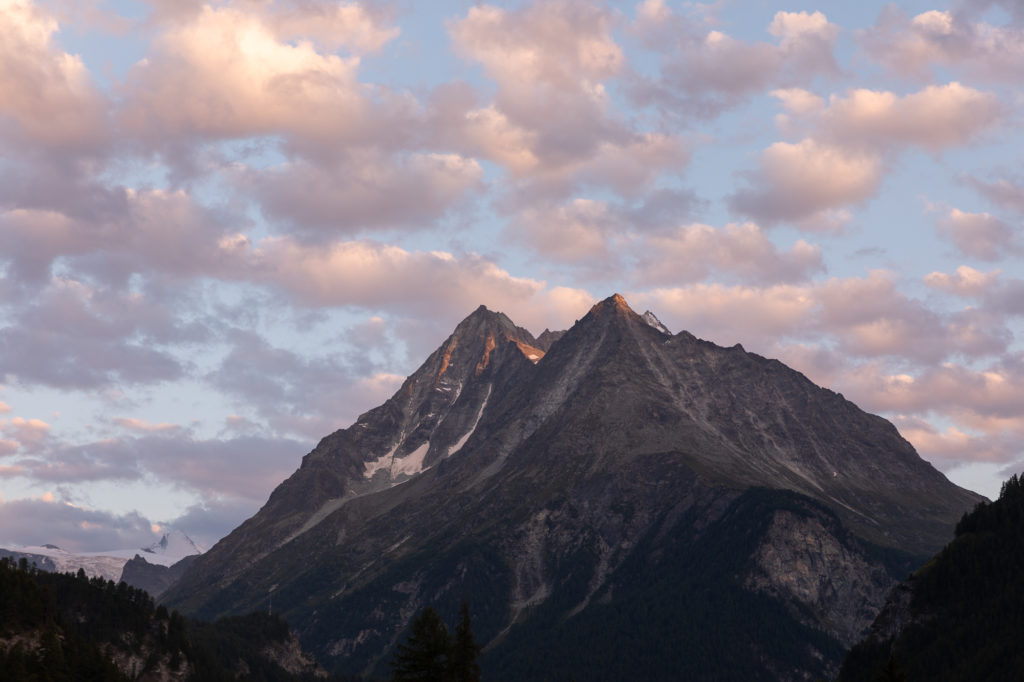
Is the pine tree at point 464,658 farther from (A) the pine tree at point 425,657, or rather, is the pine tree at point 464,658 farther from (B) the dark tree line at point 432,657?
(A) the pine tree at point 425,657

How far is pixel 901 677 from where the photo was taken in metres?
107

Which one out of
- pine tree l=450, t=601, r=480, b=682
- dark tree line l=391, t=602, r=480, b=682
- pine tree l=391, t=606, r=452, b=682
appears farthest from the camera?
pine tree l=450, t=601, r=480, b=682

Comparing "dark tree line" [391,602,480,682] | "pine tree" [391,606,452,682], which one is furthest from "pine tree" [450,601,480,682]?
"pine tree" [391,606,452,682]

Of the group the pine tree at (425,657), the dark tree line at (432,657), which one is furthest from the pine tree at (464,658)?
the pine tree at (425,657)

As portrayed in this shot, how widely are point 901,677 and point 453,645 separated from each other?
132 feet

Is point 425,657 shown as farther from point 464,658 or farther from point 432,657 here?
point 464,658

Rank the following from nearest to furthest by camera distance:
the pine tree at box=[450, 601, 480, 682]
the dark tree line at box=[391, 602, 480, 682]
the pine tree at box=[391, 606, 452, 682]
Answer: the pine tree at box=[391, 606, 452, 682] → the dark tree line at box=[391, 602, 480, 682] → the pine tree at box=[450, 601, 480, 682]

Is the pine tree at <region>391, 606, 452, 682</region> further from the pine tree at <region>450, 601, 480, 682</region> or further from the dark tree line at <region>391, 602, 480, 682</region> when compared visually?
the pine tree at <region>450, 601, 480, 682</region>

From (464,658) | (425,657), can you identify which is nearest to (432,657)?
(425,657)

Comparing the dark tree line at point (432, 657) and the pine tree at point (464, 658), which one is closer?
the dark tree line at point (432, 657)

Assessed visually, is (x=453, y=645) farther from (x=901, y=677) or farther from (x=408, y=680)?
(x=901, y=677)

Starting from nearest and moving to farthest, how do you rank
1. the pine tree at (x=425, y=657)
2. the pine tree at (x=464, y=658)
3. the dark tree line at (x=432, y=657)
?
the pine tree at (x=425, y=657) → the dark tree line at (x=432, y=657) → the pine tree at (x=464, y=658)

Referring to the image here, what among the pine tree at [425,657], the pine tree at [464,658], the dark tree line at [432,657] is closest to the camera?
the pine tree at [425,657]

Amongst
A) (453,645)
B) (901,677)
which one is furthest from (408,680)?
(901,677)
